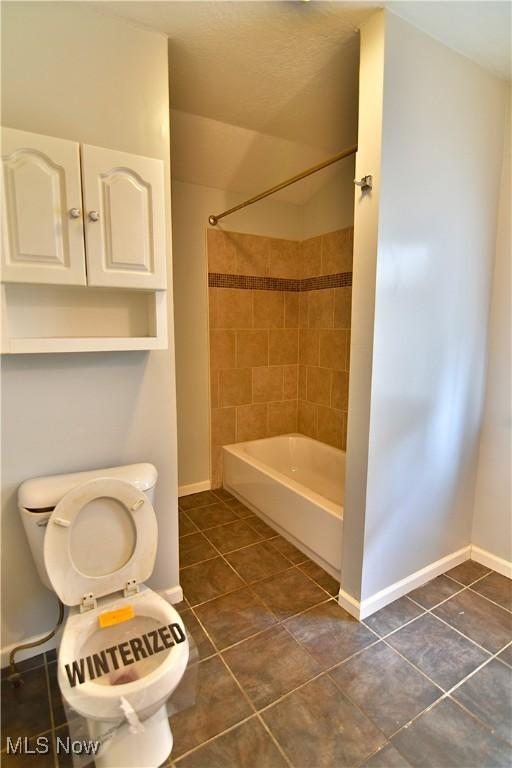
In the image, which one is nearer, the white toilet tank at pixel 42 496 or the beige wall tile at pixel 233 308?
the white toilet tank at pixel 42 496

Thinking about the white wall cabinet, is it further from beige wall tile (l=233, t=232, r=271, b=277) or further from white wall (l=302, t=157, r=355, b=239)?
→ white wall (l=302, t=157, r=355, b=239)

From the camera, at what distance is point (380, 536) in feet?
6.04

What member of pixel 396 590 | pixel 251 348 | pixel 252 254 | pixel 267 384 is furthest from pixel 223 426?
pixel 396 590

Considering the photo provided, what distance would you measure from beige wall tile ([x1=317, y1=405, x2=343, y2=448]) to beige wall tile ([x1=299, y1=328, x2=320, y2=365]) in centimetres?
41

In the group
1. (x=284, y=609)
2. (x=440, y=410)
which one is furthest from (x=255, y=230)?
(x=284, y=609)

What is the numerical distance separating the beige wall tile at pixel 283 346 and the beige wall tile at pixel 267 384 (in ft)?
0.28

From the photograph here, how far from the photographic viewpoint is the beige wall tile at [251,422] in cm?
324

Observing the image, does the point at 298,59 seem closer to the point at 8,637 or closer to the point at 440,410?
the point at 440,410

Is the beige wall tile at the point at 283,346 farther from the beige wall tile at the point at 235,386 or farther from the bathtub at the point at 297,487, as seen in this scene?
the bathtub at the point at 297,487

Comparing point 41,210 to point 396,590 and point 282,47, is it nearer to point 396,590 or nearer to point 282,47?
point 282,47

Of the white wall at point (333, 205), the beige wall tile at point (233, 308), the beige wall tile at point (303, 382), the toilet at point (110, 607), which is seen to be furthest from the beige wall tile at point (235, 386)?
the toilet at point (110, 607)

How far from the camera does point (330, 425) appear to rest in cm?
318

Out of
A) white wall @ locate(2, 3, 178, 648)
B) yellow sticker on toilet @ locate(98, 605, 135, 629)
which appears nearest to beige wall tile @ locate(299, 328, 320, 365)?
white wall @ locate(2, 3, 178, 648)

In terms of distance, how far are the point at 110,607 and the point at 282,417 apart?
226cm
